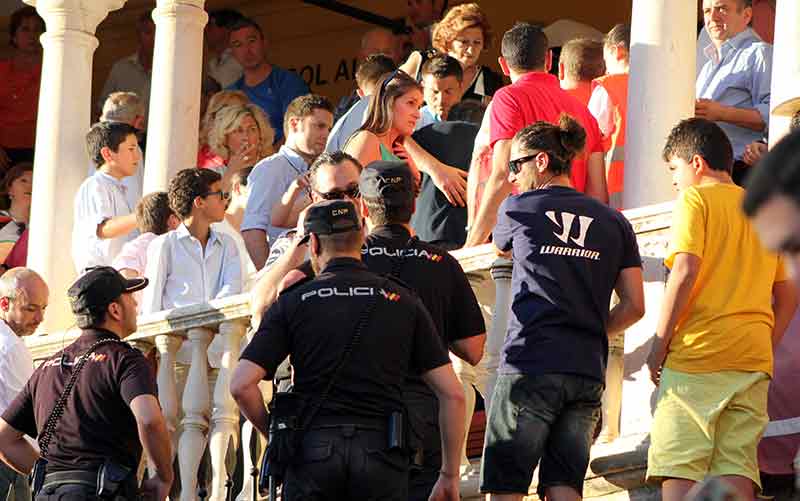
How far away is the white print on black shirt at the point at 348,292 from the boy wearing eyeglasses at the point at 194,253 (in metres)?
3.41

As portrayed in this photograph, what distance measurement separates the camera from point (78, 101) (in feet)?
43.6

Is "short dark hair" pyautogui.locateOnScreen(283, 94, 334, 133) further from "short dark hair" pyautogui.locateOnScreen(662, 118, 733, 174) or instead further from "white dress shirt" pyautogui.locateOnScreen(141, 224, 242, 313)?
"short dark hair" pyautogui.locateOnScreen(662, 118, 733, 174)

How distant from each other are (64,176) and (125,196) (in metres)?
1.42

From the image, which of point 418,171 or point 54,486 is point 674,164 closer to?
point 418,171

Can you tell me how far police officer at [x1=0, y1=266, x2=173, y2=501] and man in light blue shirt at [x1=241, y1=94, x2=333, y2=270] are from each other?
2798mm

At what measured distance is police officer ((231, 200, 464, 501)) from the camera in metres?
6.56

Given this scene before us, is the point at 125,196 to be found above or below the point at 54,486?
above

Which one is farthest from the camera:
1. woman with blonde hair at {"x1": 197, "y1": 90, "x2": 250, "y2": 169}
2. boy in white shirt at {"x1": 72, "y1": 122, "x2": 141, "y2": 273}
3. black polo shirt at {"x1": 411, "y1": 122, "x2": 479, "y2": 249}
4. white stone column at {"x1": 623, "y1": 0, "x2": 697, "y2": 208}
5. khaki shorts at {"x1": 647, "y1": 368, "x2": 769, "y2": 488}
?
woman with blonde hair at {"x1": 197, "y1": 90, "x2": 250, "y2": 169}

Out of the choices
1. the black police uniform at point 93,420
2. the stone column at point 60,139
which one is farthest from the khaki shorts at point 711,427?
the stone column at point 60,139

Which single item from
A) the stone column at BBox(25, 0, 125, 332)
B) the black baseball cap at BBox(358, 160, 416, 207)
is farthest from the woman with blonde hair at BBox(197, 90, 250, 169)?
the black baseball cap at BBox(358, 160, 416, 207)

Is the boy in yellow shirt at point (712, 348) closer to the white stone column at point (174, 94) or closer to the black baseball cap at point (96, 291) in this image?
the black baseball cap at point (96, 291)

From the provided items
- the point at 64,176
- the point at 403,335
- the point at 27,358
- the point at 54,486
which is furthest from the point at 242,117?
the point at 403,335

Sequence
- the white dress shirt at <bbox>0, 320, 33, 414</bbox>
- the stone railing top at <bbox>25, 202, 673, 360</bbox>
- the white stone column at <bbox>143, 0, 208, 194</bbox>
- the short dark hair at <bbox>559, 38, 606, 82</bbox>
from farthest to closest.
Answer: the white stone column at <bbox>143, 0, 208, 194</bbox>
the short dark hair at <bbox>559, 38, 606, 82</bbox>
the white dress shirt at <bbox>0, 320, 33, 414</bbox>
the stone railing top at <bbox>25, 202, 673, 360</bbox>

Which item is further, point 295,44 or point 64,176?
point 295,44
